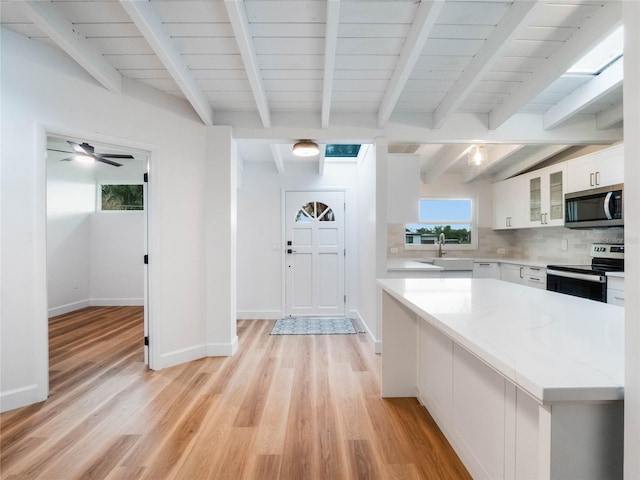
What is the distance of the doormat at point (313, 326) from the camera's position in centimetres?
396

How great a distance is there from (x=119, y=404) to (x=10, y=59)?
242 centimetres

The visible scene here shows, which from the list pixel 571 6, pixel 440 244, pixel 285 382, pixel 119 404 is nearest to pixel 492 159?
pixel 440 244

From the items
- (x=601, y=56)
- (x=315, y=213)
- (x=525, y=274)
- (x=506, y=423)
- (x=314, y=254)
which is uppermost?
(x=601, y=56)

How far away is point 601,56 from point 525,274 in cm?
267

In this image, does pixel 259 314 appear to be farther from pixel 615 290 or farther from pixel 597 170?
pixel 597 170

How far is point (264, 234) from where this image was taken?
4707 mm

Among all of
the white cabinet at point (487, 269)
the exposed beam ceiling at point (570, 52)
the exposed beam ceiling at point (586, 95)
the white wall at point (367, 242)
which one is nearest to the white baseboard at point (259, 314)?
the white wall at point (367, 242)

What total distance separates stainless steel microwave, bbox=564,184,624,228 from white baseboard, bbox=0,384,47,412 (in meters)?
5.04

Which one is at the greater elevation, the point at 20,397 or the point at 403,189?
the point at 403,189

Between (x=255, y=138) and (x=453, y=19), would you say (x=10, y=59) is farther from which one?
(x=453, y=19)

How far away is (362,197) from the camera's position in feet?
13.5

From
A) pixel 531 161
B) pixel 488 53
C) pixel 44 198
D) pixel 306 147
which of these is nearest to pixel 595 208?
pixel 531 161

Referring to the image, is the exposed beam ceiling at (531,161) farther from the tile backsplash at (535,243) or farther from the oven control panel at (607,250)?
the oven control panel at (607,250)

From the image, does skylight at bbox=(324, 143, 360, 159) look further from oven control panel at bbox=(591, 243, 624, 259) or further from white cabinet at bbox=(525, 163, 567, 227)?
oven control panel at bbox=(591, 243, 624, 259)
